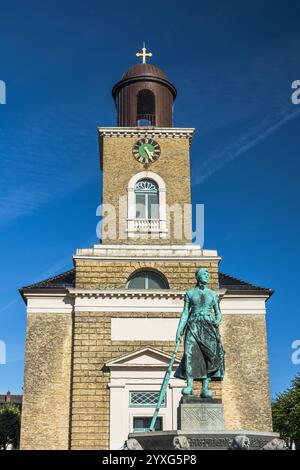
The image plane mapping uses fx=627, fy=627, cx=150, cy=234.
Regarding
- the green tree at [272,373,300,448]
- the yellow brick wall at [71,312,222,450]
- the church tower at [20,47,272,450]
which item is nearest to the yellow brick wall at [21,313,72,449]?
the church tower at [20,47,272,450]

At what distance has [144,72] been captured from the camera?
33.4 metres

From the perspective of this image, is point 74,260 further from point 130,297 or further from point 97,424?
point 97,424

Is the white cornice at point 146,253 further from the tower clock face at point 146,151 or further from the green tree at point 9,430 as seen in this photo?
the green tree at point 9,430

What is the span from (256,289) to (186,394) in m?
17.3

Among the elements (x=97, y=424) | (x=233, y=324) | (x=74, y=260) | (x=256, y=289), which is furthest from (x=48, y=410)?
(x=256, y=289)

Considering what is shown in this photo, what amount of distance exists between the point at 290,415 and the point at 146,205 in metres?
24.6

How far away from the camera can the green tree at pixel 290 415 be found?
149 ft

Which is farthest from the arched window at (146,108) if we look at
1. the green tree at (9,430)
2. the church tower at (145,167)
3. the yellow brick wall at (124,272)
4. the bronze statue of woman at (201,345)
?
the green tree at (9,430)

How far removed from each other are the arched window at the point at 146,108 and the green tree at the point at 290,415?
23.6 metres

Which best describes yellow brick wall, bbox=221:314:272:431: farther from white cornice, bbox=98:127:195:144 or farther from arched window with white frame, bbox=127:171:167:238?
white cornice, bbox=98:127:195:144

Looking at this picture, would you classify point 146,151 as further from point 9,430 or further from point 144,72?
point 9,430

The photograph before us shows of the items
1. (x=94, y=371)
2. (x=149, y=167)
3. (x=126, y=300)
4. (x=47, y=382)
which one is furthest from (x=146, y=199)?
(x=47, y=382)

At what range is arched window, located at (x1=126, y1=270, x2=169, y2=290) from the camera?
2900 centimetres

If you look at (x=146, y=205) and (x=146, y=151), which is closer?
(x=146, y=205)
